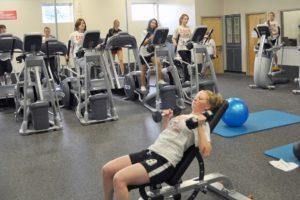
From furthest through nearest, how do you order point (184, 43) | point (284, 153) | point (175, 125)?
1. point (184, 43)
2. point (284, 153)
3. point (175, 125)

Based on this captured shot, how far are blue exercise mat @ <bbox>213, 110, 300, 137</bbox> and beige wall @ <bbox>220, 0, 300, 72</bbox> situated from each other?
459cm

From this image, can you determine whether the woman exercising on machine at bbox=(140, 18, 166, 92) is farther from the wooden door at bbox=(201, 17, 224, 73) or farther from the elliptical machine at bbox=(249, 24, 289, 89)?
the wooden door at bbox=(201, 17, 224, 73)

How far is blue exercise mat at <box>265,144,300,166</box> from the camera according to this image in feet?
12.7

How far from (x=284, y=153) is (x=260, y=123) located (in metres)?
1.34

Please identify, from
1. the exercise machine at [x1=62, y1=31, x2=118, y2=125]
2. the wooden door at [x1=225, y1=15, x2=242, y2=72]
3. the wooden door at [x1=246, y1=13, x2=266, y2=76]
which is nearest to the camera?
the exercise machine at [x1=62, y1=31, x2=118, y2=125]

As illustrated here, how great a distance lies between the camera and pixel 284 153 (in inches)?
160

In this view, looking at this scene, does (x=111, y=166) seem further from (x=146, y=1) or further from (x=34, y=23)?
(x=146, y=1)

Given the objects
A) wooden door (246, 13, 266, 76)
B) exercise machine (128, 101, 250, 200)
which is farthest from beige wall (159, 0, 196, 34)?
exercise machine (128, 101, 250, 200)

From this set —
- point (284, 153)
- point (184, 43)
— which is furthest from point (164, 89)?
point (284, 153)

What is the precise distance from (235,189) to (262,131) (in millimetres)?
1933

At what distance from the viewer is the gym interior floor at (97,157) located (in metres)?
3.35

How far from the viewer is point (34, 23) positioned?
37.6 feet

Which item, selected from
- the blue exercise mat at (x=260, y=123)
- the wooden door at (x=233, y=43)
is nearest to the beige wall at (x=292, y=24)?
the wooden door at (x=233, y=43)

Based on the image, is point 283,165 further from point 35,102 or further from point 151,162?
point 35,102
